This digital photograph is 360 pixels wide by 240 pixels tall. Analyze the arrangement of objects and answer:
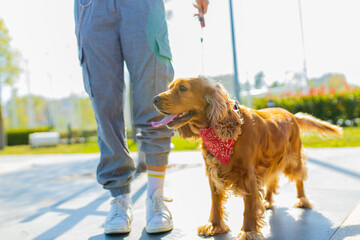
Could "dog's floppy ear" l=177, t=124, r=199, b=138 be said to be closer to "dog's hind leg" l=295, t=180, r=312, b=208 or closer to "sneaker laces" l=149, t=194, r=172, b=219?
"sneaker laces" l=149, t=194, r=172, b=219

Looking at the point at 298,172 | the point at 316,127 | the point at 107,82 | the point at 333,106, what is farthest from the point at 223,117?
the point at 333,106

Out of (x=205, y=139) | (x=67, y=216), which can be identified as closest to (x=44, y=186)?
(x=67, y=216)

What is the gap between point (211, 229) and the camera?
71.1 inches

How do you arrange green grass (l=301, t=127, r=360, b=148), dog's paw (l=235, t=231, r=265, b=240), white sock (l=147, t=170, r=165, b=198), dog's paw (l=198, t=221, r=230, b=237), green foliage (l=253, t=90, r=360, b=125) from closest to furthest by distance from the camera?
dog's paw (l=235, t=231, r=265, b=240)
dog's paw (l=198, t=221, r=230, b=237)
white sock (l=147, t=170, r=165, b=198)
green grass (l=301, t=127, r=360, b=148)
green foliage (l=253, t=90, r=360, b=125)

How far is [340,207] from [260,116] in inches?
35.7

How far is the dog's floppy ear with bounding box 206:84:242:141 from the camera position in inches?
65.3

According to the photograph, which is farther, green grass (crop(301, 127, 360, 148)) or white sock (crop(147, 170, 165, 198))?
green grass (crop(301, 127, 360, 148))

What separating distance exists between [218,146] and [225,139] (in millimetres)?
74

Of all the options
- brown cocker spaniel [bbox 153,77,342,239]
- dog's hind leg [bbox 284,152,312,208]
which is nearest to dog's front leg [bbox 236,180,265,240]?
brown cocker spaniel [bbox 153,77,342,239]

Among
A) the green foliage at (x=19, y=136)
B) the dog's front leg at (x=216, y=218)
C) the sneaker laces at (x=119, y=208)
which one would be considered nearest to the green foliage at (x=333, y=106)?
the dog's front leg at (x=216, y=218)

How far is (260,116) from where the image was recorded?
6.34ft

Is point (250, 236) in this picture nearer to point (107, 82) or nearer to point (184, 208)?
point (184, 208)

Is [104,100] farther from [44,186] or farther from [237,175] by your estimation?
[44,186]

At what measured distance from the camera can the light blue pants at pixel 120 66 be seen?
6.14 feet
